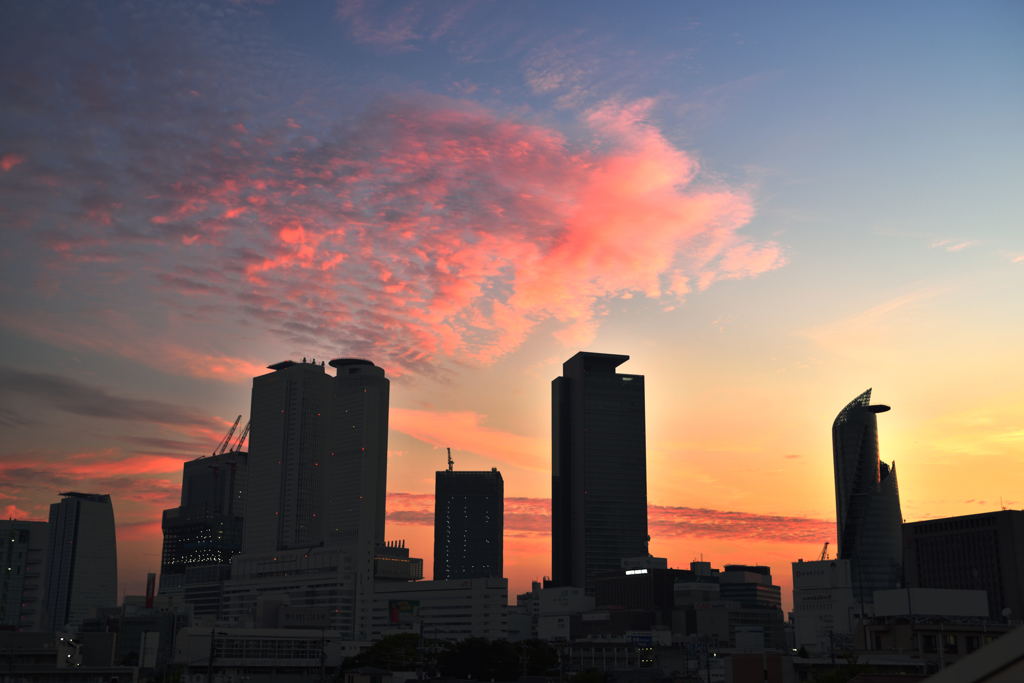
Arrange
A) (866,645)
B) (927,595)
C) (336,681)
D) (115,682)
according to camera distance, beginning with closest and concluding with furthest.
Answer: (115,682)
(336,681)
(866,645)
(927,595)

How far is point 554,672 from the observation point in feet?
627

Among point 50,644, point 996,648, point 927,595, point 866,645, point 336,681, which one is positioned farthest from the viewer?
point 927,595

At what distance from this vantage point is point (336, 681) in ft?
530

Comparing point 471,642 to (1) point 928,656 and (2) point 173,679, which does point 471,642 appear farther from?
(1) point 928,656

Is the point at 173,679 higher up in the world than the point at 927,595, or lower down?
lower down

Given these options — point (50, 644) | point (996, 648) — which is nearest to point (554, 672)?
point (50, 644)

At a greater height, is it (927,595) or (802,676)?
(927,595)

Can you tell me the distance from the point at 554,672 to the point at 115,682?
355 ft

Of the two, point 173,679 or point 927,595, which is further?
point 927,595

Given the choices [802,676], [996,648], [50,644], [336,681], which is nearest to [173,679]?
[336,681]

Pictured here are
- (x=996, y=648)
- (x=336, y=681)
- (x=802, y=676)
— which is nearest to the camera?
(x=996, y=648)

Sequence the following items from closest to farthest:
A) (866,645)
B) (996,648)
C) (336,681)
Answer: (996,648) → (336,681) → (866,645)

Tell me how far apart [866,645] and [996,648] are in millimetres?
176454

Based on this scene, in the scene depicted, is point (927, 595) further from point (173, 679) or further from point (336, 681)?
point (173, 679)
